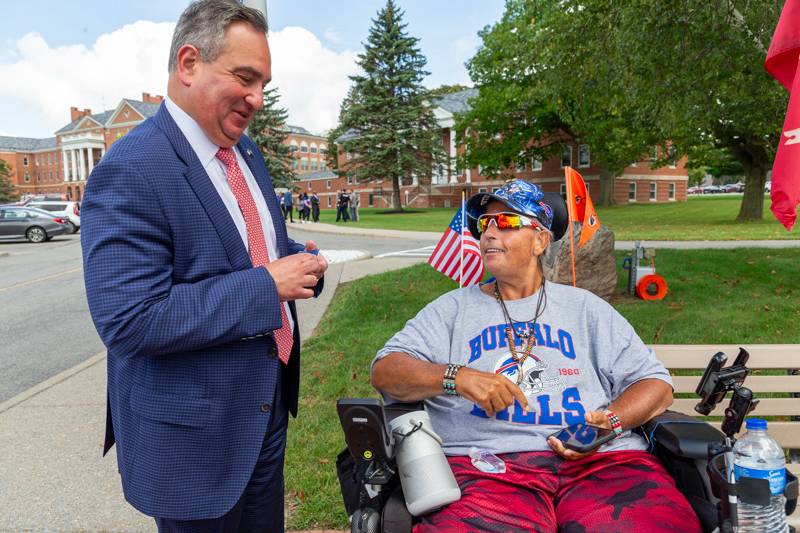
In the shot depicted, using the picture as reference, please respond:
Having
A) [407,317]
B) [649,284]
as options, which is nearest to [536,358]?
[407,317]

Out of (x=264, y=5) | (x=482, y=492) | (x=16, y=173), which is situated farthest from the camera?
(x=16, y=173)

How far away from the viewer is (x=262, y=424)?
192 centimetres

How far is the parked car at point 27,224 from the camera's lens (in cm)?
2514

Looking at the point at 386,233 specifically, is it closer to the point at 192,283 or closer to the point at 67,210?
the point at 67,210

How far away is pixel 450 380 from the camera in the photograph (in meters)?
2.52

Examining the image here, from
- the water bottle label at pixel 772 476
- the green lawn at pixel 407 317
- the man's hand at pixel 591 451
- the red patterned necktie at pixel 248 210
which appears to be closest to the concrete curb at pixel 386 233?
the green lawn at pixel 407 317

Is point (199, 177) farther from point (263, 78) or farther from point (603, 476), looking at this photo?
point (603, 476)

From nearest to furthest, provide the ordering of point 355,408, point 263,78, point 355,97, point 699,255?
point 263,78 → point 355,408 → point 699,255 → point 355,97

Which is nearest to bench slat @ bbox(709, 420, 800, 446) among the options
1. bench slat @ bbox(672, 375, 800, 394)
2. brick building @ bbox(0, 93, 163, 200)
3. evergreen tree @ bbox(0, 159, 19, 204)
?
bench slat @ bbox(672, 375, 800, 394)

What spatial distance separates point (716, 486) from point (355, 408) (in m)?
1.18

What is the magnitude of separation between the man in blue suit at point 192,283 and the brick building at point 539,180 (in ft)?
145

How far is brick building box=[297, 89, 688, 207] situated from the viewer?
51812 millimetres

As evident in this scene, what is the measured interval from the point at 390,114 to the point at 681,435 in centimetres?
4685

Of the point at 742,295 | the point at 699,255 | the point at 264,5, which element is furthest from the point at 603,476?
the point at 699,255
